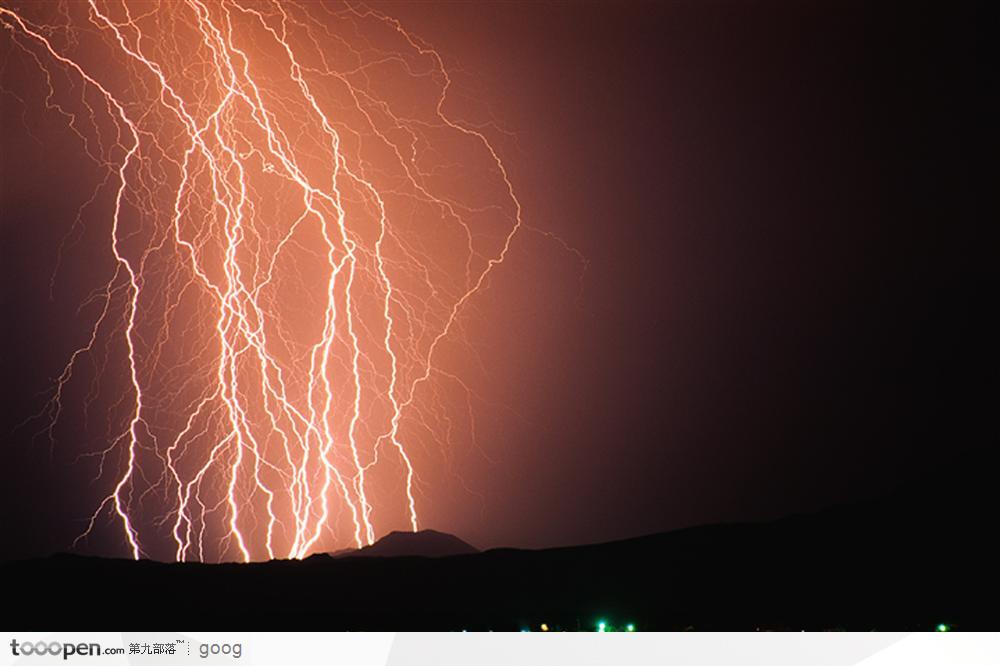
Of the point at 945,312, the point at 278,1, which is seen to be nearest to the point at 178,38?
the point at 278,1

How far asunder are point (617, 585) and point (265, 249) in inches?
65.0

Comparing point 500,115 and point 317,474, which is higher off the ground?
point 500,115

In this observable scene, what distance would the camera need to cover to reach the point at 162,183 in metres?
3.52
